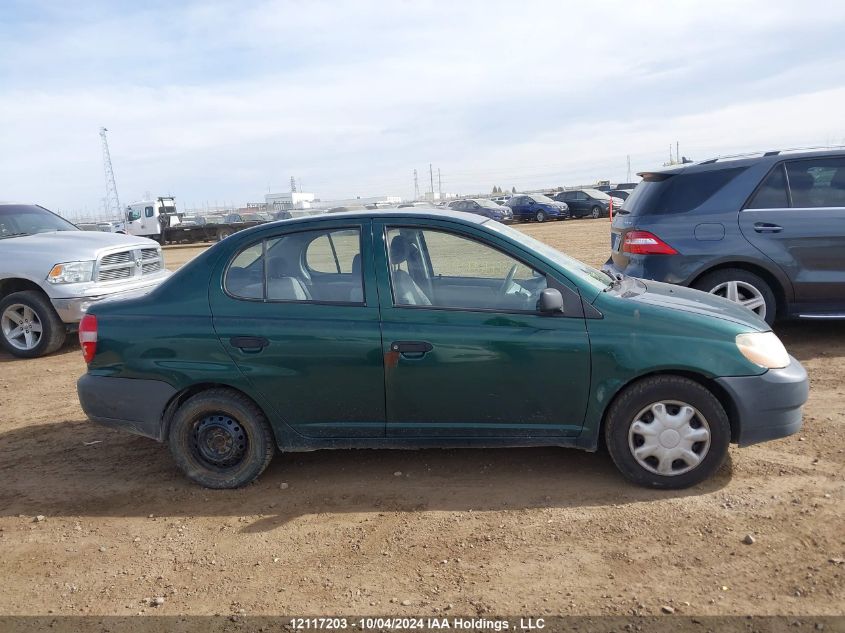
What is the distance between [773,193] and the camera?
6.75 m

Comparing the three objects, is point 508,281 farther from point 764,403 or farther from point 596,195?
point 596,195

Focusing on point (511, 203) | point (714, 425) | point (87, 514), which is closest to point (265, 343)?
point (87, 514)

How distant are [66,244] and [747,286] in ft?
25.0

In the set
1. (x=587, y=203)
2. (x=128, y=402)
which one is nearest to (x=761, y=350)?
(x=128, y=402)

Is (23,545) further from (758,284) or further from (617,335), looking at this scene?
(758,284)

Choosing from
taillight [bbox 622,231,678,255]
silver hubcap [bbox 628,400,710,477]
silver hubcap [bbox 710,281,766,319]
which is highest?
taillight [bbox 622,231,678,255]

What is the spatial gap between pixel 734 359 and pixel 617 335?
0.65m

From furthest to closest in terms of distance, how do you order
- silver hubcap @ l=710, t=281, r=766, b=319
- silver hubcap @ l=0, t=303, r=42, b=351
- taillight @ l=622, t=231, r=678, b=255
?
silver hubcap @ l=0, t=303, r=42, b=351 < taillight @ l=622, t=231, r=678, b=255 < silver hubcap @ l=710, t=281, r=766, b=319

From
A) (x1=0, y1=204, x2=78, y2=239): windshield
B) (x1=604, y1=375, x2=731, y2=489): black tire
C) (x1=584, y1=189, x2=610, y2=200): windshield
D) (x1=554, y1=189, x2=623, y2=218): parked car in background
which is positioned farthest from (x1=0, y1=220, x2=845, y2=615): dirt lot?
(x1=584, y1=189, x2=610, y2=200): windshield

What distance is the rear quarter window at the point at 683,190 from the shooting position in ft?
22.4

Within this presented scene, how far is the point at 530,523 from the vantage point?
3750mm

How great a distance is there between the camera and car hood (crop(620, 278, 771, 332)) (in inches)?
162

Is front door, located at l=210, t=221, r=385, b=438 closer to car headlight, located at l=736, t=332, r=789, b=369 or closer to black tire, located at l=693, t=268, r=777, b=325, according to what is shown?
car headlight, located at l=736, t=332, r=789, b=369

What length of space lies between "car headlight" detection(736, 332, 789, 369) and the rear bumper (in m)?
3.35
